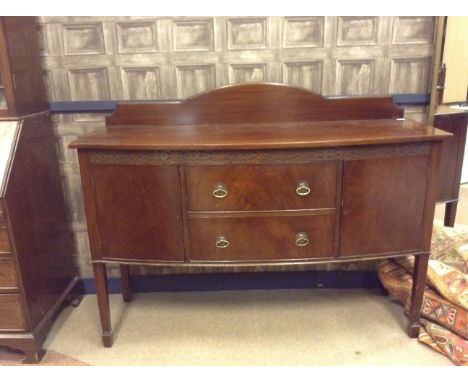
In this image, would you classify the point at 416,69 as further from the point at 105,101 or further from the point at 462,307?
the point at 105,101

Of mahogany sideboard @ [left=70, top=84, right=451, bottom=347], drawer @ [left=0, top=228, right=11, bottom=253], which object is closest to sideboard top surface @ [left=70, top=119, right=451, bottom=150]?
mahogany sideboard @ [left=70, top=84, right=451, bottom=347]

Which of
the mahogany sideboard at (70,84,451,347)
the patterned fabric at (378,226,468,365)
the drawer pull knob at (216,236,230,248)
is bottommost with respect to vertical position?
the patterned fabric at (378,226,468,365)

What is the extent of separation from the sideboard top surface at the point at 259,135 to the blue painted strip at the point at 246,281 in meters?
0.81

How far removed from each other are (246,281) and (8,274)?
43.7 inches

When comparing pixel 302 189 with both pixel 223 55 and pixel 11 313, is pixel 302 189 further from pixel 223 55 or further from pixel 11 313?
pixel 11 313

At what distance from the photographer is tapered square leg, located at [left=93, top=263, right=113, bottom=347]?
162 cm

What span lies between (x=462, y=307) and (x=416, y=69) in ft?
3.47

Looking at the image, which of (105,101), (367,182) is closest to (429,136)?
(367,182)

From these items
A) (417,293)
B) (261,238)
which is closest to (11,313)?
(261,238)

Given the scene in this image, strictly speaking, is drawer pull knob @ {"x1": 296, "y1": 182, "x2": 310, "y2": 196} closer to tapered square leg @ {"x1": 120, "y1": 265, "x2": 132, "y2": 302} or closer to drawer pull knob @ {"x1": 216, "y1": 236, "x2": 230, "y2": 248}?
drawer pull knob @ {"x1": 216, "y1": 236, "x2": 230, "y2": 248}

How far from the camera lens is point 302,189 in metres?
1.43

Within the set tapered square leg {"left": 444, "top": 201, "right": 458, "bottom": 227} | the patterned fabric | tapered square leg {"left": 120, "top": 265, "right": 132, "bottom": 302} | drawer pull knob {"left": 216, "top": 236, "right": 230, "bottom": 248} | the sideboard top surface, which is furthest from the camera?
tapered square leg {"left": 444, "top": 201, "right": 458, "bottom": 227}

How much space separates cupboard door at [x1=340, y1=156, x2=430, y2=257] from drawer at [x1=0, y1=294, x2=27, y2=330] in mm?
1264

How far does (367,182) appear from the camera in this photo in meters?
1.45
